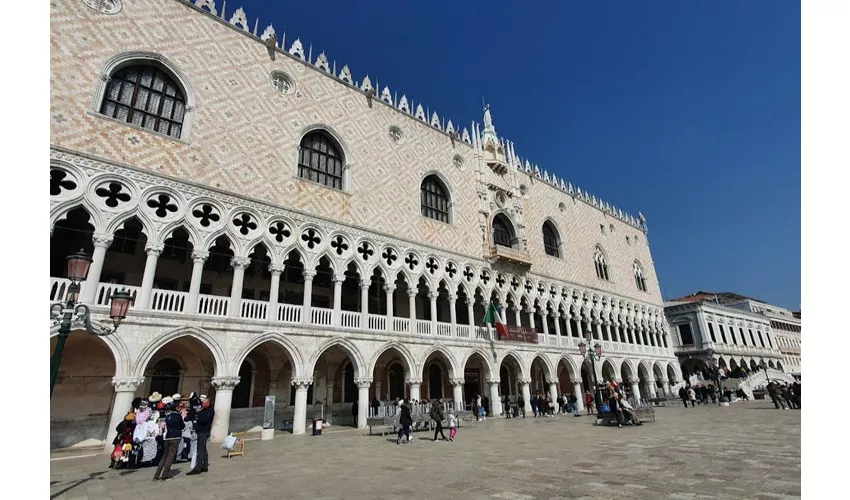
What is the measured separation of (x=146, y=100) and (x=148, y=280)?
577cm

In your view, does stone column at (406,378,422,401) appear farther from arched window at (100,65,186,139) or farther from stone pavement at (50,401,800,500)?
arched window at (100,65,186,139)

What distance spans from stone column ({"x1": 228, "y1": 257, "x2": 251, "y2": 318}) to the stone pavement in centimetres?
375

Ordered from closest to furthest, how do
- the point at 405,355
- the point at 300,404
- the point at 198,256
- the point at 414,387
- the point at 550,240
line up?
the point at 198,256 → the point at 300,404 → the point at 414,387 → the point at 405,355 → the point at 550,240

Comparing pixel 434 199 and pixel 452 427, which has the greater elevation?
pixel 434 199

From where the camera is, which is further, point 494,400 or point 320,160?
point 494,400

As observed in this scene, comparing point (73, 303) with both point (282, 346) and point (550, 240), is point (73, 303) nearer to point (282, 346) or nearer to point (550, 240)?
point (282, 346)

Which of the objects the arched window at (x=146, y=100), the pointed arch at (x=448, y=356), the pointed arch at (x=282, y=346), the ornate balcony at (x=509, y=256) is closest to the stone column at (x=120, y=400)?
the pointed arch at (x=282, y=346)

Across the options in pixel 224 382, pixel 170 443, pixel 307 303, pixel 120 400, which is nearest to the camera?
pixel 170 443

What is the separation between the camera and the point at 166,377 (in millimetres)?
12766

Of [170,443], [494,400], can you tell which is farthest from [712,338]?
[170,443]

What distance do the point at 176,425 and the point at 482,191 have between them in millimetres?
17680

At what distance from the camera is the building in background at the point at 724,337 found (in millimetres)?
36062

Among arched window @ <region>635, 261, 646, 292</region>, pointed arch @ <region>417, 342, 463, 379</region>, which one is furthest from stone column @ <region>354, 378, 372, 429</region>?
arched window @ <region>635, 261, 646, 292</region>
